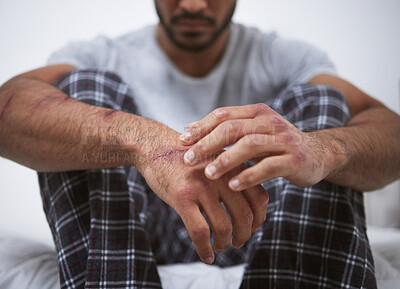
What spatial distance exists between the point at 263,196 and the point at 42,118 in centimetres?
46

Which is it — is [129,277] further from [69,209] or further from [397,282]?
[397,282]

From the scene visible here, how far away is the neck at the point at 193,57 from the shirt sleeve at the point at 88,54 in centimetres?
18

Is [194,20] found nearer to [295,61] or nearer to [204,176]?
[295,61]

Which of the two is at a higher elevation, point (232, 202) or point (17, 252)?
point (232, 202)

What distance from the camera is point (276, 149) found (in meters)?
0.60

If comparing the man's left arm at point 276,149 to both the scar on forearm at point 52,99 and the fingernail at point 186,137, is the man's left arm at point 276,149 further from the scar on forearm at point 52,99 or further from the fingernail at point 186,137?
the scar on forearm at point 52,99

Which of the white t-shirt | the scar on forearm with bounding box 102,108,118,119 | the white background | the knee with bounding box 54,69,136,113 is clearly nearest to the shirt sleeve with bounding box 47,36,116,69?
the white t-shirt

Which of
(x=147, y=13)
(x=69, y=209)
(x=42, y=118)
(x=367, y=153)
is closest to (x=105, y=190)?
(x=69, y=209)

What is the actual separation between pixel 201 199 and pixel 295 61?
77 centimetres

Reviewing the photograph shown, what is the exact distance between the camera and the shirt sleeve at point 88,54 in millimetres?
1128

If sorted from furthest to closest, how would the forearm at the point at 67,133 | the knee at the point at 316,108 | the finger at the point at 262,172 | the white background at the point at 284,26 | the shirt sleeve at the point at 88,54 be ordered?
the white background at the point at 284,26 → the shirt sleeve at the point at 88,54 → the knee at the point at 316,108 → the forearm at the point at 67,133 → the finger at the point at 262,172

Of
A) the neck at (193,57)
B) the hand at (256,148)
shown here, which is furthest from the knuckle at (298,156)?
the neck at (193,57)

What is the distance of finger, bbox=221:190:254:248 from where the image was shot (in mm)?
619

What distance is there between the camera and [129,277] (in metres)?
0.69
